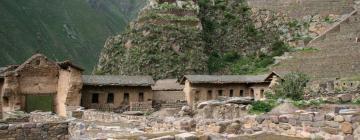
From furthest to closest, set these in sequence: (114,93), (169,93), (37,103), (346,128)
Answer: (169,93), (114,93), (37,103), (346,128)

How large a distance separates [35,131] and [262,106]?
17.9m

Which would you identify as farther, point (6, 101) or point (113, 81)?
point (113, 81)

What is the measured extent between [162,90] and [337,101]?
17.9 m

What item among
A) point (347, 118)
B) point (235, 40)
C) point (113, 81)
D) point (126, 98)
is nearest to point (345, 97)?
point (126, 98)

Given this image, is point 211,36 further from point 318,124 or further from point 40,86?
point 318,124

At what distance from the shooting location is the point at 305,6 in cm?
6644

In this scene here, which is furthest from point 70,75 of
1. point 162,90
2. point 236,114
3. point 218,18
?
point 218,18

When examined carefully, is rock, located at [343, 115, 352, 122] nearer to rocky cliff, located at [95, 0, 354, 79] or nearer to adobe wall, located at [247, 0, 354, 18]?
rocky cliff, located at [95, 0, 354, 79]

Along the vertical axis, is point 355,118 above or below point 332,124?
above

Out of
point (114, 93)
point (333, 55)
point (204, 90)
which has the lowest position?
point (114, 93)

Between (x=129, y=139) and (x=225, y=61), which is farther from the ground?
(x=225, y=61)

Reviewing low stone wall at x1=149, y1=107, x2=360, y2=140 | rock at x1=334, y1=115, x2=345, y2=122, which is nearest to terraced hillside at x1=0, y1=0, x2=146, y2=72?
low stone wall at x1=149, y1=107, x2=360, y2=140

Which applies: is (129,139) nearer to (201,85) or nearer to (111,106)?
(111,106)

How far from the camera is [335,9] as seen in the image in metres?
63.2
